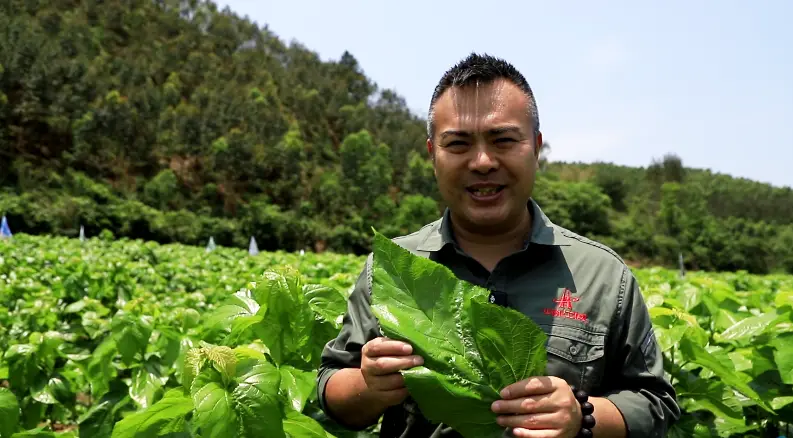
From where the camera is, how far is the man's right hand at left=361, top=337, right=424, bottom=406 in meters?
1.08

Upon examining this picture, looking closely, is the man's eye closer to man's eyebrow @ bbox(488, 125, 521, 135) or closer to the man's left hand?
man's eyebrow @ bbox(488, 125, 521, 135)

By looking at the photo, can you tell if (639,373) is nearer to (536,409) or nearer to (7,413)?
(536,409)

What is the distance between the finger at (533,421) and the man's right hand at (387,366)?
177 mm

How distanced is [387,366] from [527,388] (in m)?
0.24

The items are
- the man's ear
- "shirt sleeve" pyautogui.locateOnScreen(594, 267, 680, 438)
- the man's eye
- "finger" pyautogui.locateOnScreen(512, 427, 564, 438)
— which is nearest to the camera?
"finger" pyautogui.locateOnScreen(512, 427, 564, 438)

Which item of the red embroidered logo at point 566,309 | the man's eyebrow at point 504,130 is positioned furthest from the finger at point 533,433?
the man's eyebrow at point 504,130

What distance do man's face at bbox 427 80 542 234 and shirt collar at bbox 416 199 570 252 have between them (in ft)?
0.27

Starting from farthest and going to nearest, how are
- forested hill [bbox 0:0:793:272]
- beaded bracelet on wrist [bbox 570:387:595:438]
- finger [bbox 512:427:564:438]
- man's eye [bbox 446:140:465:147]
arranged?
forested hill [bbox 0:0:793:272] → man's eye [bbox 446:140:465:147] → beaded bracelet on wrist [bbox 570:387:595:438] → finger [bbox 512:427:564:438]

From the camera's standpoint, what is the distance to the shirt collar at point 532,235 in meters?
1.49

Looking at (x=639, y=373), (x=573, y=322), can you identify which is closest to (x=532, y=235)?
(x=573, y=322)

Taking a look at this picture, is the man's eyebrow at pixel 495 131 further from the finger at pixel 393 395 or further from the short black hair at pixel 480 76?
the finger at pixel 393 395

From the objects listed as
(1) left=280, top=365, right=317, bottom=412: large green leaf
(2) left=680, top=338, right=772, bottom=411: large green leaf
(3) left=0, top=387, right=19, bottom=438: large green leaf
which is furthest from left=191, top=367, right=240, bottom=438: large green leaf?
(2) left=680, top=338, right=772, bottom=411: large green leaf

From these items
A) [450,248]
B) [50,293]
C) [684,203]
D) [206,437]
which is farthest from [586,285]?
[684,203]

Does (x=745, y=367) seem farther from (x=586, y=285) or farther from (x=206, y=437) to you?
(x=206, y=437)
